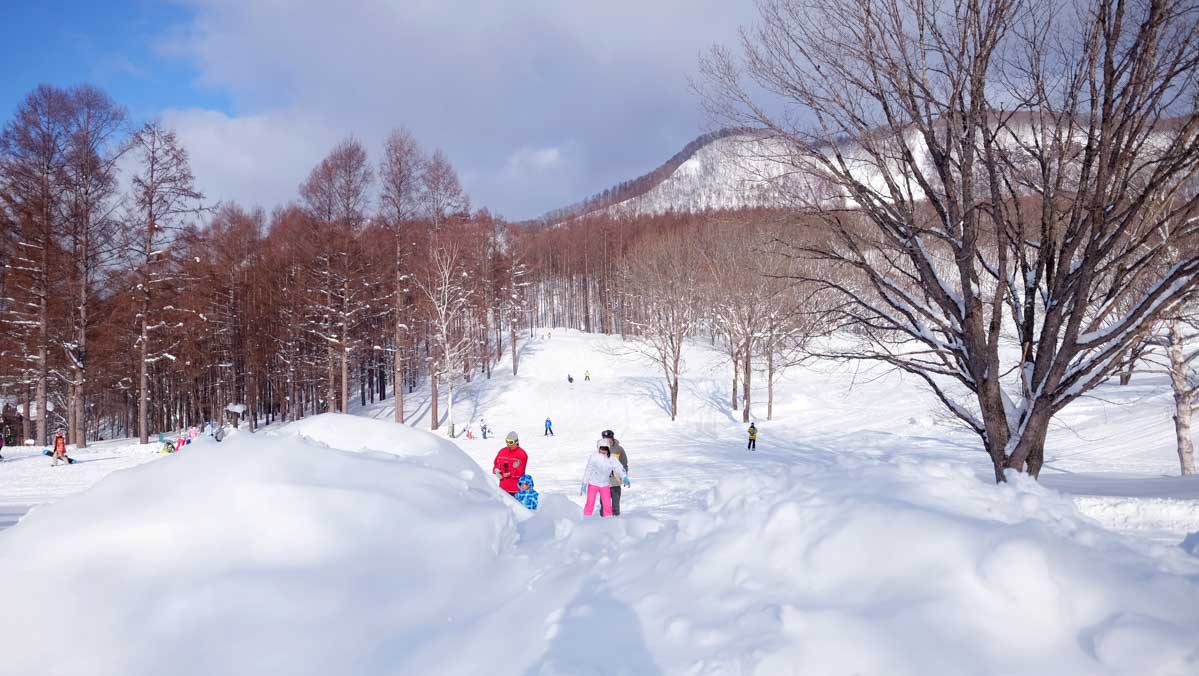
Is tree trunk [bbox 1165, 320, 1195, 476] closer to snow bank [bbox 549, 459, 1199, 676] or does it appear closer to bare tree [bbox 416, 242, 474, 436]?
snow bank [bbox 549, 459, 1199, 676]

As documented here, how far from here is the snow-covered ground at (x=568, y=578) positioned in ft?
7.47

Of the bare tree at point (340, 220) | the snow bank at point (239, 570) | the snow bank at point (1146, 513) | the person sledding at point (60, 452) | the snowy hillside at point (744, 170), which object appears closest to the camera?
the snow bank at point (239, 570)

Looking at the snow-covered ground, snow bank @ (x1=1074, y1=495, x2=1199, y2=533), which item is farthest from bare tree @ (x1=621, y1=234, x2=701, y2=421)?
the snow-covered ground

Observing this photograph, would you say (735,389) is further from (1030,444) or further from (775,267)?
(1030,444)

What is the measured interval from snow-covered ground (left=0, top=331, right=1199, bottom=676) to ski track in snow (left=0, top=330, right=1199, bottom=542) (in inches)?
32.6

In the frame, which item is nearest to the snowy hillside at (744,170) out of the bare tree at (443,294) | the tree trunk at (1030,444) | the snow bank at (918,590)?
the tree trunk at (1030,444)

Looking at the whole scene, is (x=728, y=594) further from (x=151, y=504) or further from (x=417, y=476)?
(x=151, y=504)

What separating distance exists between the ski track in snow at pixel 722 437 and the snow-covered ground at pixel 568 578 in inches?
32.6

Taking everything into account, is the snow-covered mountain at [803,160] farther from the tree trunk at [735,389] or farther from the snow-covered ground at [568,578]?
the tree trunk at [735,389]

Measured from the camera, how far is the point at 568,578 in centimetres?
378

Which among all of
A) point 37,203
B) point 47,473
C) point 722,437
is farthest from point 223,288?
point 722,437

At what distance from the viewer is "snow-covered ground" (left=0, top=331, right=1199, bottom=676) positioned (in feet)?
7.47

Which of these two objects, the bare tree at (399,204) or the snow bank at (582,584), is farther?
the bare tree at (399,204)

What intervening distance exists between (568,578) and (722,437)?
22473mm
